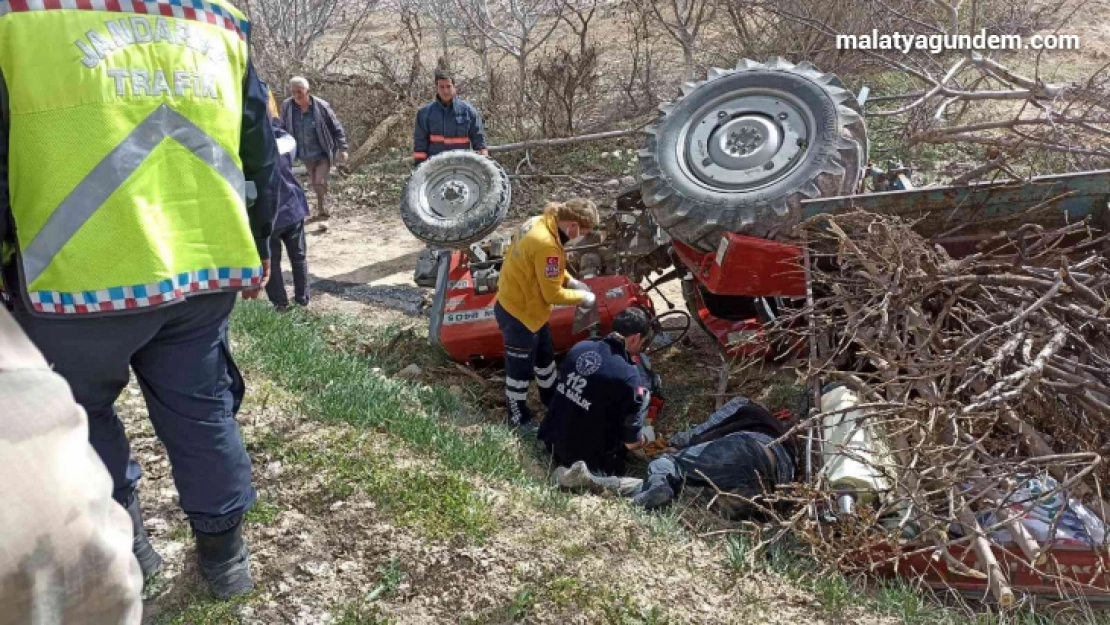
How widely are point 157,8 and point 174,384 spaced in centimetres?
88

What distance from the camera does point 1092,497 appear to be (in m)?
2.52

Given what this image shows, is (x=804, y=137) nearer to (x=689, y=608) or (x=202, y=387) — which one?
(x=689, y=608)

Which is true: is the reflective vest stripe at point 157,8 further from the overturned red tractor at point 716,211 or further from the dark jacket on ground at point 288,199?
the dark jacket on ground at point 288,199

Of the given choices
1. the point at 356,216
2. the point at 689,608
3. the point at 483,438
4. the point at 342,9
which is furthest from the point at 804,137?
the point at 342,9

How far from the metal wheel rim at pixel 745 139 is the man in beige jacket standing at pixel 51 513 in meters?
3.69

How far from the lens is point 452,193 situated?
244 inches

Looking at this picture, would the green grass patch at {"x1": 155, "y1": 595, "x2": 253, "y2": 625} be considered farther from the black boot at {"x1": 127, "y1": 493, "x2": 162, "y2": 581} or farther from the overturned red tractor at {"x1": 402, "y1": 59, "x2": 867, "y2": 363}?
the overturned red tractor at {"x1": 402, "y1": 59, "x2": 867, "y2": 363}

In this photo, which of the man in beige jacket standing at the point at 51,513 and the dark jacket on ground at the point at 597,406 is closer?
the man in beige jacket standing at the point at 51,513

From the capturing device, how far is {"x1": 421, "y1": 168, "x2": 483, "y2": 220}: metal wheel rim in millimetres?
6078

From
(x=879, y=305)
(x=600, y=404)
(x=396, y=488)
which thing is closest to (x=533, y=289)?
(x=600, y=404)

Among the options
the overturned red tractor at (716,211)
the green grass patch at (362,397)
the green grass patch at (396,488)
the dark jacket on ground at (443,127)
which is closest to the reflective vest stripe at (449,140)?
the dark jacket on ground at (443,127)

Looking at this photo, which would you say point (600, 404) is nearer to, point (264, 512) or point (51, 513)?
point (264, 512)

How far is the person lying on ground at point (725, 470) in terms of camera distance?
3463mm

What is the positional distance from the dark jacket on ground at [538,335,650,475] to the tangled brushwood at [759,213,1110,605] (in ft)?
3.29
